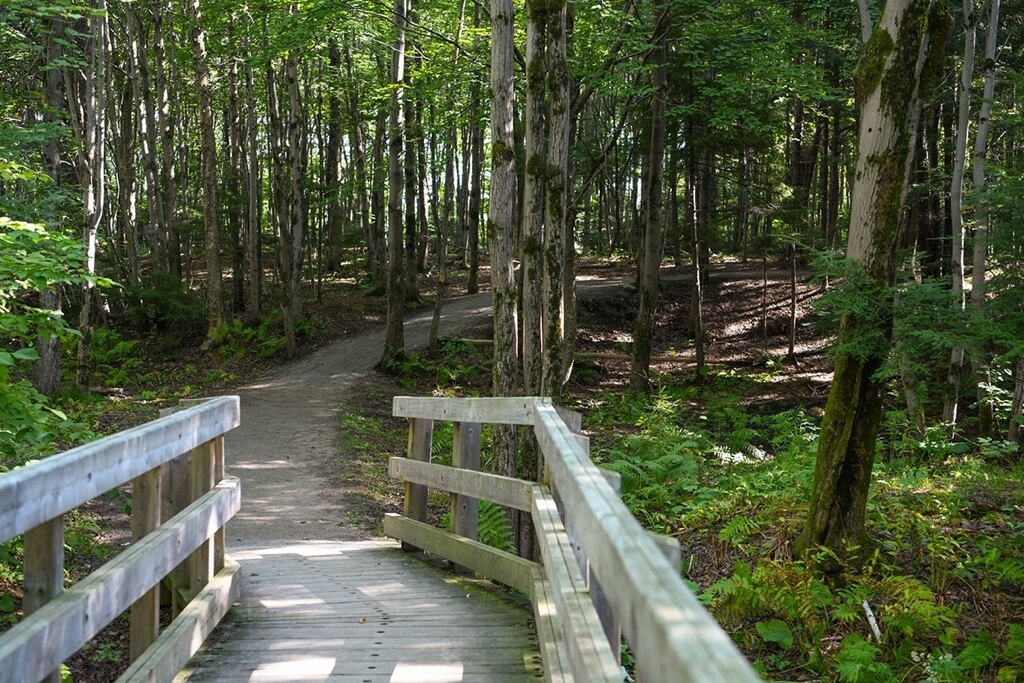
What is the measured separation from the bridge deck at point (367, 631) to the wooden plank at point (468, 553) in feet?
0.52

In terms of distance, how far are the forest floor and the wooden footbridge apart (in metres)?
1.57

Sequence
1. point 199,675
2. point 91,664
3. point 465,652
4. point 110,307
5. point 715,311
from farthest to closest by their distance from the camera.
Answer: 1. point 715,311
2. point 110,307
3. point 91,664
4. point 465,652
5. point 199,675

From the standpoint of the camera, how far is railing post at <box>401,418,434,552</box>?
7445 mm

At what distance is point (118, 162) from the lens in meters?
28.6

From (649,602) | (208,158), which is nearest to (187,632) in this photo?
(649,602)

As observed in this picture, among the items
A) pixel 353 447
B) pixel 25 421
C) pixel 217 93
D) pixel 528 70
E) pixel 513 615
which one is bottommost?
pixel 353 447

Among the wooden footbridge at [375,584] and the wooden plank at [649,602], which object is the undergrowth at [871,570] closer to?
the wooden footbridge at [375,584]

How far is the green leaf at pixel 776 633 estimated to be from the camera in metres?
6.18

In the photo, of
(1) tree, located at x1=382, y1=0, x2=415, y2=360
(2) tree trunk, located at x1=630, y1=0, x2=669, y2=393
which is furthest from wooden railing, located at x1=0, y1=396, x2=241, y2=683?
(2) tree trunk, located at x1=630, y1=0, x2=669, y2=393

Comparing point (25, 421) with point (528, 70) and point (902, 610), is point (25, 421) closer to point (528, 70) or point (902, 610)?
point (902, 610)

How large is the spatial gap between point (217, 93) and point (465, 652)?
36900mm

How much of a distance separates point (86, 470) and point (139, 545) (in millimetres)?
730

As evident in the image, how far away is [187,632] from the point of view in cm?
A: 436

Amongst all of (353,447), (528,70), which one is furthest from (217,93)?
(528,70)
